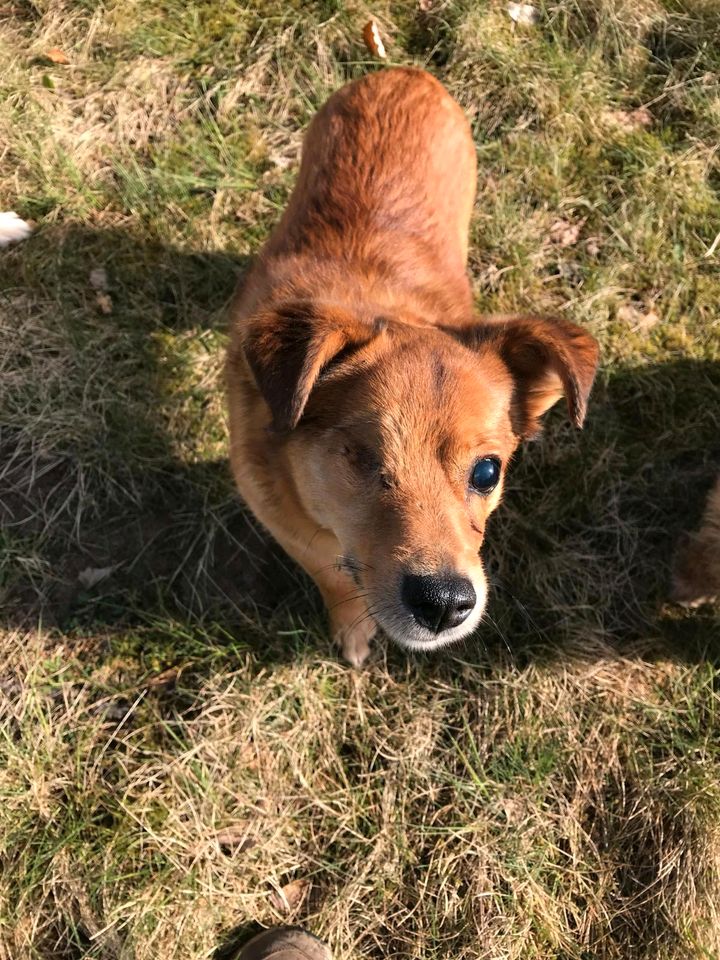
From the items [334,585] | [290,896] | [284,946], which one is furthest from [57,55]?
[284,946]

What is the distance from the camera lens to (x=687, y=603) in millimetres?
4305

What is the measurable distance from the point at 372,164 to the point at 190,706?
9.77 ft

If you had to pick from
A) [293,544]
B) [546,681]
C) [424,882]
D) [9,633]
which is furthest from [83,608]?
[546,681]

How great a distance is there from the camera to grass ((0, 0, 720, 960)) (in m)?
3.74

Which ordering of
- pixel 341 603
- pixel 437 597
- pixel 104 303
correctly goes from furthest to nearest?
pixel 104 303 < pixel 341 603 < pixel 437 597

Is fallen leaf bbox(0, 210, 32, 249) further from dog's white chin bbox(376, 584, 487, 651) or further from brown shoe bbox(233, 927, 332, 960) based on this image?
brown shoe bbox(233, 927, 332, 960)

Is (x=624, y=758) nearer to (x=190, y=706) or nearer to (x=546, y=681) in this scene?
(x=546, y=681)

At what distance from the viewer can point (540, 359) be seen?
2.81 m

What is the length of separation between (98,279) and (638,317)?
354 cm

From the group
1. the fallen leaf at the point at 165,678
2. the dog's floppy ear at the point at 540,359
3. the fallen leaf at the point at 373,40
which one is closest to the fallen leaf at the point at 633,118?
the fallen leaf at the point at 373,40

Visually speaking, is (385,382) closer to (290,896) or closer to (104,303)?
(104,303)

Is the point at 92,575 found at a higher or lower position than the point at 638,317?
lower

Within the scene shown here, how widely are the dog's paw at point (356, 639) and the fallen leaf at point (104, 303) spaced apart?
2.44 meters

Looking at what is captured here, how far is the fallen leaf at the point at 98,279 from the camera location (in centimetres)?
454
